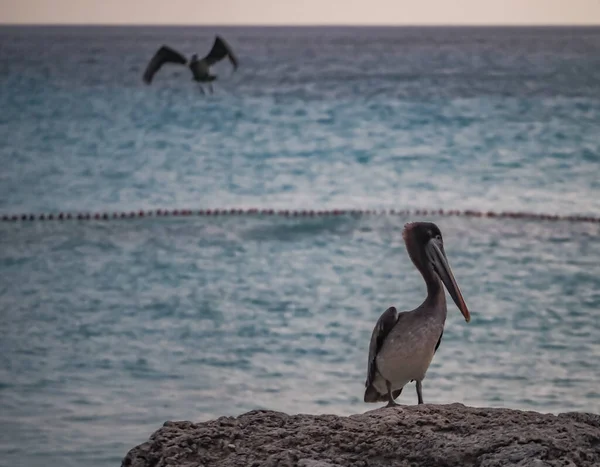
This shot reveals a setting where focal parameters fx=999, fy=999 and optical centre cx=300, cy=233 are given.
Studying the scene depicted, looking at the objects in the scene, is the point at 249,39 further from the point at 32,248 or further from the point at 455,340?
the point at 455,340

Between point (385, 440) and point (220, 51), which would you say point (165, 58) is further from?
point (385, 440)

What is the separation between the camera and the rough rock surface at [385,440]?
1.89 metres

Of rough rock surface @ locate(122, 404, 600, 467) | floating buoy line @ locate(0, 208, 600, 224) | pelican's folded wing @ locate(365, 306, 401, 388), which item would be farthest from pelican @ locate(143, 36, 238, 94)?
rough rock surface @ locate(122, 404, 600, 467)

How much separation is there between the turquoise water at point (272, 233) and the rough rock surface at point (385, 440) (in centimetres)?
281

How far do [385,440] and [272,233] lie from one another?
541 centimetres

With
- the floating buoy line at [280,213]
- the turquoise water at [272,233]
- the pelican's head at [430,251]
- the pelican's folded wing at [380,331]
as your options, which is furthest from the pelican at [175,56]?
the pelican's folded wing at [380,331]

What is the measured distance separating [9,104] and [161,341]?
316cm

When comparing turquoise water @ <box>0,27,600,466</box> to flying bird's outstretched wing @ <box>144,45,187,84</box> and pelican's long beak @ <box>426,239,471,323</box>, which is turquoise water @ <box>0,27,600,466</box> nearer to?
flying bird's outstretched wing @ <box>144,45,187,84</box>

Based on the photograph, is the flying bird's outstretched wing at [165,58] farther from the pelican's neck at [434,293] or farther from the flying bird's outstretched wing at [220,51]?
the pelican's neck at [434,293]

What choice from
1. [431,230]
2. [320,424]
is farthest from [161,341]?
[320,424]

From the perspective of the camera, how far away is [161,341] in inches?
231

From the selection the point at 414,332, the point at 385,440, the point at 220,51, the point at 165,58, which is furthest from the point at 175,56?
the point at 385,440

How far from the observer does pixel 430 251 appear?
9.28ft

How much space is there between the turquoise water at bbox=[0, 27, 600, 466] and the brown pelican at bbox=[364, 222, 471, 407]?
2368 mm
